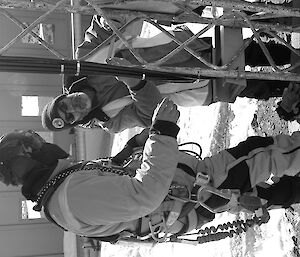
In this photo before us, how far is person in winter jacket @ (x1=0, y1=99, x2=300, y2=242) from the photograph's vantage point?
2.54 m

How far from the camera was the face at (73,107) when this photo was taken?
335cm

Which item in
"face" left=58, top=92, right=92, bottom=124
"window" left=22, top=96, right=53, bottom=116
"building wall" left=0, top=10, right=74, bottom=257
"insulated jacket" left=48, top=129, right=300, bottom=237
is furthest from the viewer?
"window" left=22, top=96, right=53, bottom=116

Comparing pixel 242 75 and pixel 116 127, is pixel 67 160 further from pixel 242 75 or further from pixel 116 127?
pixel 242 75

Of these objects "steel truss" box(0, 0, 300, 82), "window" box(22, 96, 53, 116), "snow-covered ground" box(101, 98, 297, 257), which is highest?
"window" box(22, 96, 53, 116)

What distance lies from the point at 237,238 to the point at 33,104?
6.72 meters

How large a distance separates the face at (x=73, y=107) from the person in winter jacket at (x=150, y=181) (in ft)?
1.29

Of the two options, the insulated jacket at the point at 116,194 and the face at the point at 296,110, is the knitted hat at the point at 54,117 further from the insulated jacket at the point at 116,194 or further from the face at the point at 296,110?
the face at the point at 296,110

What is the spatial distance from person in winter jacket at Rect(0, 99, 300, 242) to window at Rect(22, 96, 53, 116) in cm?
815

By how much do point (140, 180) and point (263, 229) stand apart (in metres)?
3.00

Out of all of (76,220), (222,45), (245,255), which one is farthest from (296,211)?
(76,220)

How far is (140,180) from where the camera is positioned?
2.61 metres

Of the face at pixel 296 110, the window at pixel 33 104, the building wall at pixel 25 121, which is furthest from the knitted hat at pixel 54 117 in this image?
the window at pixel 33 104

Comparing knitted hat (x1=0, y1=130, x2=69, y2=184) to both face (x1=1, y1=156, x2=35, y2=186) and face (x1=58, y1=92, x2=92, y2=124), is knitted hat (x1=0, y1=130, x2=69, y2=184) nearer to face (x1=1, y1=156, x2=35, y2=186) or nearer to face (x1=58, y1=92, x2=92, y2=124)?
face (x1=1, y1=156, x2=35, y2=186)

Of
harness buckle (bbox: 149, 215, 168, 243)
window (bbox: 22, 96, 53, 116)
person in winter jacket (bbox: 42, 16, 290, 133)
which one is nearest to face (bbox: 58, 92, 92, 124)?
person in winter jacket (bbox: 42, 16, 290, 133)
